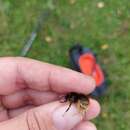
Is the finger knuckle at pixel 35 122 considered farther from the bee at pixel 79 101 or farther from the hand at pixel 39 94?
the bee at pixel 79 101

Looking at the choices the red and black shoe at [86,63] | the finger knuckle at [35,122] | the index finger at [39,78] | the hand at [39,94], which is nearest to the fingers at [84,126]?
the hand at [39,94]

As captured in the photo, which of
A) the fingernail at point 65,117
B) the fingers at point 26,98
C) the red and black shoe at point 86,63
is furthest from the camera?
the red and black shoe at point 86,63

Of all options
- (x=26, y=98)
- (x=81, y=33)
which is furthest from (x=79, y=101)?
(x=81, y=33)

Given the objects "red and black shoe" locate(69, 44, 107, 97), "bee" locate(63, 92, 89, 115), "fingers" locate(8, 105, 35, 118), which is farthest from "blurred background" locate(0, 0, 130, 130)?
"bee" locate(63, 92, 89, 115)

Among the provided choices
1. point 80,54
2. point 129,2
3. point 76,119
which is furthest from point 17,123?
point 129,2

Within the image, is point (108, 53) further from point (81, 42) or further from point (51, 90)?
point (51, 90)

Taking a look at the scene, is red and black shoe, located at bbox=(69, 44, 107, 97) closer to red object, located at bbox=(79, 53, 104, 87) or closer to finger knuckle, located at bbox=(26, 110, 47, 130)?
red object, located at bbox=(79, 53, 104, 87)

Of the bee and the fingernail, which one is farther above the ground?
the bee
